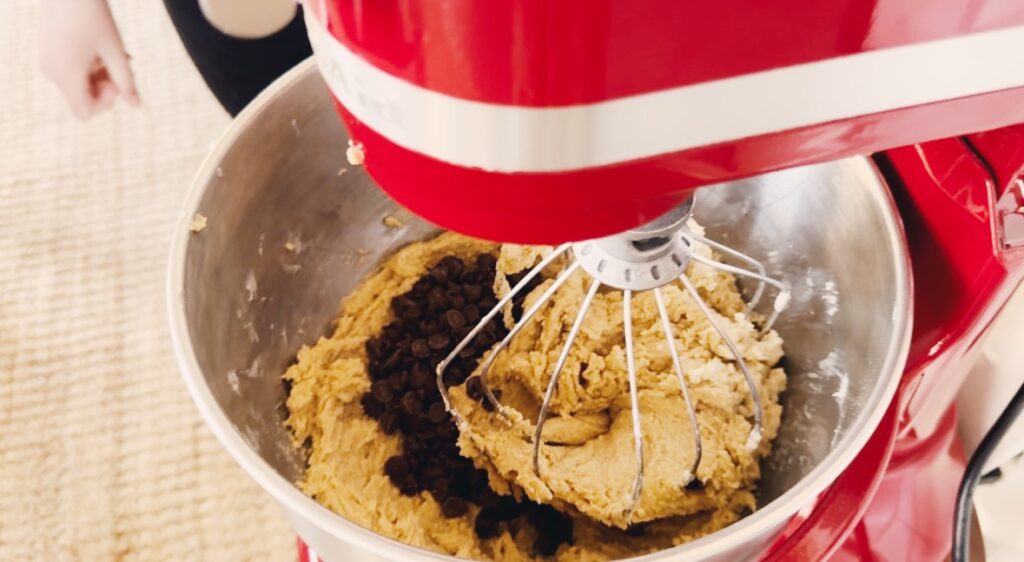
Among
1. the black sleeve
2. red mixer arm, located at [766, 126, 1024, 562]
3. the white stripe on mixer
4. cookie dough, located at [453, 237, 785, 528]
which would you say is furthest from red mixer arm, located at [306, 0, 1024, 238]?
the black sleeve

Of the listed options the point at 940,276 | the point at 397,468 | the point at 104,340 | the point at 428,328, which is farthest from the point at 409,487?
the point at 104,340

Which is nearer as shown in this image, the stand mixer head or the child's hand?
the stand mixer head

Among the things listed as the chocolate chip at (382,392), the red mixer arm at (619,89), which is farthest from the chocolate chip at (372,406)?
the red mixer arm at (619,89)

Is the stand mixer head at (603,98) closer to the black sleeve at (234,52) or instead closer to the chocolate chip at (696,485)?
the chocolate chip at (696,485)

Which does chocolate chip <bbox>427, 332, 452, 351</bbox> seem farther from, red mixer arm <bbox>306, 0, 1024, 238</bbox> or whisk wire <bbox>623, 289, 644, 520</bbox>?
red mixer arm <bbox>306, 0, 1024, 238</bbox>

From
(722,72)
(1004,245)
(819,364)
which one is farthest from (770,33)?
(819,364)

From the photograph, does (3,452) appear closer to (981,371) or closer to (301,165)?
(301,165)
